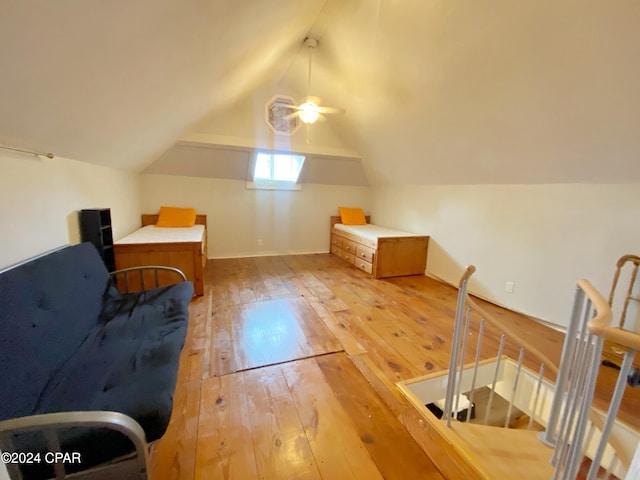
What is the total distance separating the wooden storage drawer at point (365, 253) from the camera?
13.0ft

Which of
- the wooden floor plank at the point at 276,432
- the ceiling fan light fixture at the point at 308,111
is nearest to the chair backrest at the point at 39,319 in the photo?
the wooden floor plank at the point at 276,432

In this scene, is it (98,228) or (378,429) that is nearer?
(378,429)

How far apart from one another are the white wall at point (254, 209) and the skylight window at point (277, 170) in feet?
0.54

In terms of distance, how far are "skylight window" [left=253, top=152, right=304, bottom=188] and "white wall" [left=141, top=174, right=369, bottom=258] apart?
0.54 feet

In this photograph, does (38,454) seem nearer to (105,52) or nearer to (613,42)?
(105,52)

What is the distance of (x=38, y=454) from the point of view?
2.72ft

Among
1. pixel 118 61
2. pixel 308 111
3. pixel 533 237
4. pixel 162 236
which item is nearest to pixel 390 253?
pixel 533 237

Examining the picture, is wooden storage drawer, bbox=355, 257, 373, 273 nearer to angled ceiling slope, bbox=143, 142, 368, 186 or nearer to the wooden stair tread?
angled ceiling slope, bbox=143, 142, 368, 186

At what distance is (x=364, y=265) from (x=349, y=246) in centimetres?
59

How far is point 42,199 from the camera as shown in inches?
65.6

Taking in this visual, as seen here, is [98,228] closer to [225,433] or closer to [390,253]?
[225,433]

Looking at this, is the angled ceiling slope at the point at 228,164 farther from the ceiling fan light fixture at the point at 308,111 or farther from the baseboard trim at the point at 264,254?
the ceiling fan light fixture at the point at 308,111

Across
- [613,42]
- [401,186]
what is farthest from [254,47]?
[401,186]

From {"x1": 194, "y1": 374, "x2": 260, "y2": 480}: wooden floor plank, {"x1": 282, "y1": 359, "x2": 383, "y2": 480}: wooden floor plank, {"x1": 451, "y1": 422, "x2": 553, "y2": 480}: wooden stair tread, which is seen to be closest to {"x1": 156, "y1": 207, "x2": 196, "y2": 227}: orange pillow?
{"x1": 194, "y1": 374, "x2": 260, "y2": 480}: wooden floor plank
